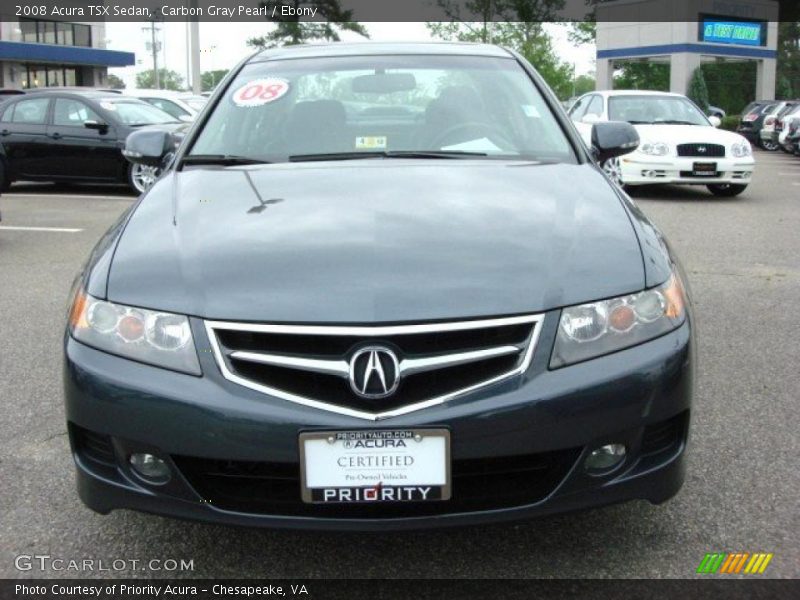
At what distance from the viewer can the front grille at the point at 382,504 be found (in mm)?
2314

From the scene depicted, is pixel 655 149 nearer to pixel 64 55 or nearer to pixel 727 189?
pixel 727 189

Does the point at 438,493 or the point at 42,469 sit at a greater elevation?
the point at 438,493

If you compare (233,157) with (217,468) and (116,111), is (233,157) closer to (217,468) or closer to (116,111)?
(217,468)

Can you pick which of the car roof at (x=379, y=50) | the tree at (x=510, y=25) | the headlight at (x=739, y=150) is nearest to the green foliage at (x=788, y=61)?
the tree at (x=510, y=25)

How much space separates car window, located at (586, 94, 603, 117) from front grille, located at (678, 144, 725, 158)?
1642 mm

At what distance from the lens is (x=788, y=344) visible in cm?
496

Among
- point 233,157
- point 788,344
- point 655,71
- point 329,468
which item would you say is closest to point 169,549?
point 329,468

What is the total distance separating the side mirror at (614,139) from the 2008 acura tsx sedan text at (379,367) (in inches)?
55.3

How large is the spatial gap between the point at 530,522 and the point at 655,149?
10.3 metres

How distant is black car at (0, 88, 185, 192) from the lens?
1235 cm

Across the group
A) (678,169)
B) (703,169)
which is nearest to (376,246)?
(678,169)

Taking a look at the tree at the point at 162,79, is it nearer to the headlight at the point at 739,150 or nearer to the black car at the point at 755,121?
the black car at the point at 755,121

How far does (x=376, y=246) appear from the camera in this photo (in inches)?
101

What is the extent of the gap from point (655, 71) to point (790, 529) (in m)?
41.5
